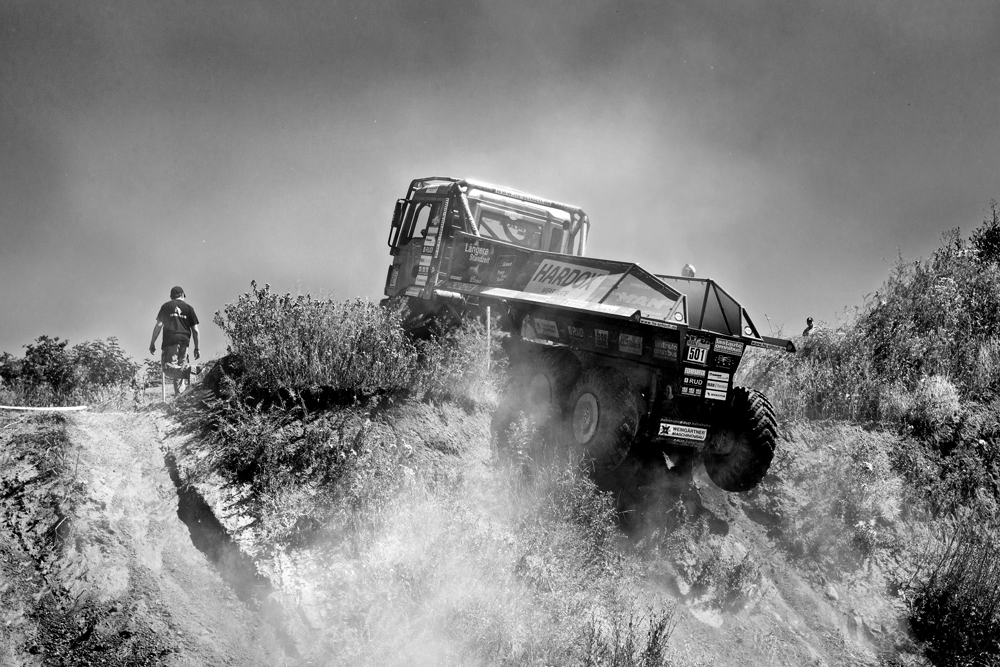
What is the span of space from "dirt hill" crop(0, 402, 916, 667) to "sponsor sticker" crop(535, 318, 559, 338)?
1434 mm

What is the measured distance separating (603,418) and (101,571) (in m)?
4.38

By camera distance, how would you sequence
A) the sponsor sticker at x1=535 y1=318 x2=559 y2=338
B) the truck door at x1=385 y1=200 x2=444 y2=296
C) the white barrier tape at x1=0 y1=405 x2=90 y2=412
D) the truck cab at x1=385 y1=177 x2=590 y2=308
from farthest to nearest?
the truck door at x1=385 y1=200 x2=444 y2=296 < the truck cab at x1=385 y1=177 x2=590 y2=308 < the sponsor sticker at x1=535 y1=318 x2=559 y2=338 < the white barrier tape at x1=0 y1=405 x2=90 y2=412

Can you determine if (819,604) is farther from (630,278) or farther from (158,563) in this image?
(158,563)

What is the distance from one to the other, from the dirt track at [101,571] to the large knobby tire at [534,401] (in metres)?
3.12

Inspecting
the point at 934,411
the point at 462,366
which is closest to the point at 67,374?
the point at 462,366

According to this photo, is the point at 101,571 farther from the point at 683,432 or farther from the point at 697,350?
the point at 697,350

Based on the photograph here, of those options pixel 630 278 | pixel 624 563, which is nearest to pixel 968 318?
pixel 630 278

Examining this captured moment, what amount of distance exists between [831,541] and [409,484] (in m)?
4.48

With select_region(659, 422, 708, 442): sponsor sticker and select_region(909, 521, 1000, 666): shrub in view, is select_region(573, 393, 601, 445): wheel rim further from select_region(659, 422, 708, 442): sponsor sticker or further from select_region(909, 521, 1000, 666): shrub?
select_region(909, 521, 1000, 666): shrub

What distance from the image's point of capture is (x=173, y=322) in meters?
9.12

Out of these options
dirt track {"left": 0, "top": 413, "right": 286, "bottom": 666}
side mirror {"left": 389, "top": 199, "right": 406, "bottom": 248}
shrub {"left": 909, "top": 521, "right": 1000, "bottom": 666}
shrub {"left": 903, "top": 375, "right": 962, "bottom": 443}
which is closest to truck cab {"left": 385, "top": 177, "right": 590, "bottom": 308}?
side mirror {"left": 389, "top": 199, "right": 406, "bottom": 248}

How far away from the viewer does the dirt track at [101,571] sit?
4984mm

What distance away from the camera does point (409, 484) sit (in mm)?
6453

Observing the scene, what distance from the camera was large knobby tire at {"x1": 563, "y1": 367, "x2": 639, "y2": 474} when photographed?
6820mm
